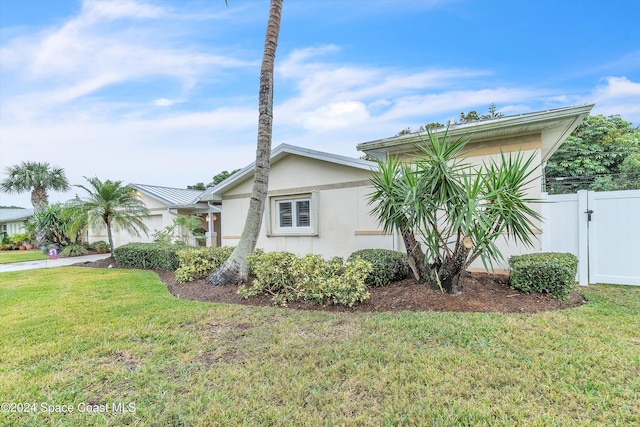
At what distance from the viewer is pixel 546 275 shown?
5336mm

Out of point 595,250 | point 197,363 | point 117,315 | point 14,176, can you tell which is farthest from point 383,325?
point 14,176

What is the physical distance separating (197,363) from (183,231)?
45.0ft

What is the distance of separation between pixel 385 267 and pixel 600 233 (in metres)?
4.63

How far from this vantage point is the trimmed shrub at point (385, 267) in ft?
20.9

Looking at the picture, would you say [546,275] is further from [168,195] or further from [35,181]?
[35,181]

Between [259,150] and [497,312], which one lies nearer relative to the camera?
[497,312]

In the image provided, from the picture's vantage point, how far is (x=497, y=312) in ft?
15.6

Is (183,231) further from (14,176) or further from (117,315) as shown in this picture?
(14,176)

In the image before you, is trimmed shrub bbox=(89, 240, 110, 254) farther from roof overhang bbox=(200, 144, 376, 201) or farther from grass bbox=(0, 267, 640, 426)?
grass bbox=(0, 267, 640, 426)

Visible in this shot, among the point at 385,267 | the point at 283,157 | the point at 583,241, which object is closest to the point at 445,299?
the point at 385,267

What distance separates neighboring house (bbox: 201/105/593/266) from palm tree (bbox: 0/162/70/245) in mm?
19364

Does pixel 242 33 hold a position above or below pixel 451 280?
above

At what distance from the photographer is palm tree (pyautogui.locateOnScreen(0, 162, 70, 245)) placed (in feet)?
71.7

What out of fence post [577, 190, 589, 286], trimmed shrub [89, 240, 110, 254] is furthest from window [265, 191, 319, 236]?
trimmed shrub [89, 240, 110, 254]
